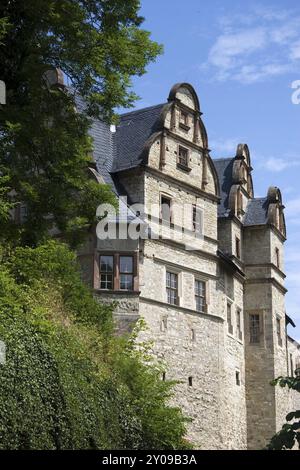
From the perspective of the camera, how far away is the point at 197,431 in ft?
96.5

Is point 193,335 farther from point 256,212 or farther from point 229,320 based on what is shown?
point 256,212

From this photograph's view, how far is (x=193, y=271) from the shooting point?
3083cm

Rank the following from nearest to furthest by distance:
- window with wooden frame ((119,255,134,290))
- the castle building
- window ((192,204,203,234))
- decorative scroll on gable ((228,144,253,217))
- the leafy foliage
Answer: the leafy foliage
window with wooden frame ((119,255,134,290))
the castle building
window ((192,204,203,234))
decorative scroll on gable ((228,144,253,217))

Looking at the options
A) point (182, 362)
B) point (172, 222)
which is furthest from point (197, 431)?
point (172, 222)

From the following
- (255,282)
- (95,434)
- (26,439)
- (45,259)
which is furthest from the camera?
(255,282)

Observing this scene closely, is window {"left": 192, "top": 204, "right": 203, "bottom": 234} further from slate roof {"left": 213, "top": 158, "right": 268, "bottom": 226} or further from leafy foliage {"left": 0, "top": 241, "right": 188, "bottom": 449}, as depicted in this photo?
leafy foliage {"left": 0, "top": 241, "right": 188, "bottom": 449}

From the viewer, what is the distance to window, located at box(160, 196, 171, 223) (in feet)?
98.7

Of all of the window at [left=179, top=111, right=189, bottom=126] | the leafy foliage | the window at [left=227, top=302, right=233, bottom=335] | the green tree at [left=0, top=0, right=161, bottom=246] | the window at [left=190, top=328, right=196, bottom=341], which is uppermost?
the window at [left=179, top=111, right=189, bottom=126]

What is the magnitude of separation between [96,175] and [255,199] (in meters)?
12.9

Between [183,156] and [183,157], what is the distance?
0.14 ft

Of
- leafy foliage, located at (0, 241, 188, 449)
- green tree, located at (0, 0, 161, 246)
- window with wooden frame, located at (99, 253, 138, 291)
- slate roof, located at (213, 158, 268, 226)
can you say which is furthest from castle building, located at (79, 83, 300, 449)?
green tree, located at (0, 0, 161, 246)

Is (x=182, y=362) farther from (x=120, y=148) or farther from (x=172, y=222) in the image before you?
(x=120, y=148)

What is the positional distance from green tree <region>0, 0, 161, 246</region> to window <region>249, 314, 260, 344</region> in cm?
1708

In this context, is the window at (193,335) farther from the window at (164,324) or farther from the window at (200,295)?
the window at (164,324)
